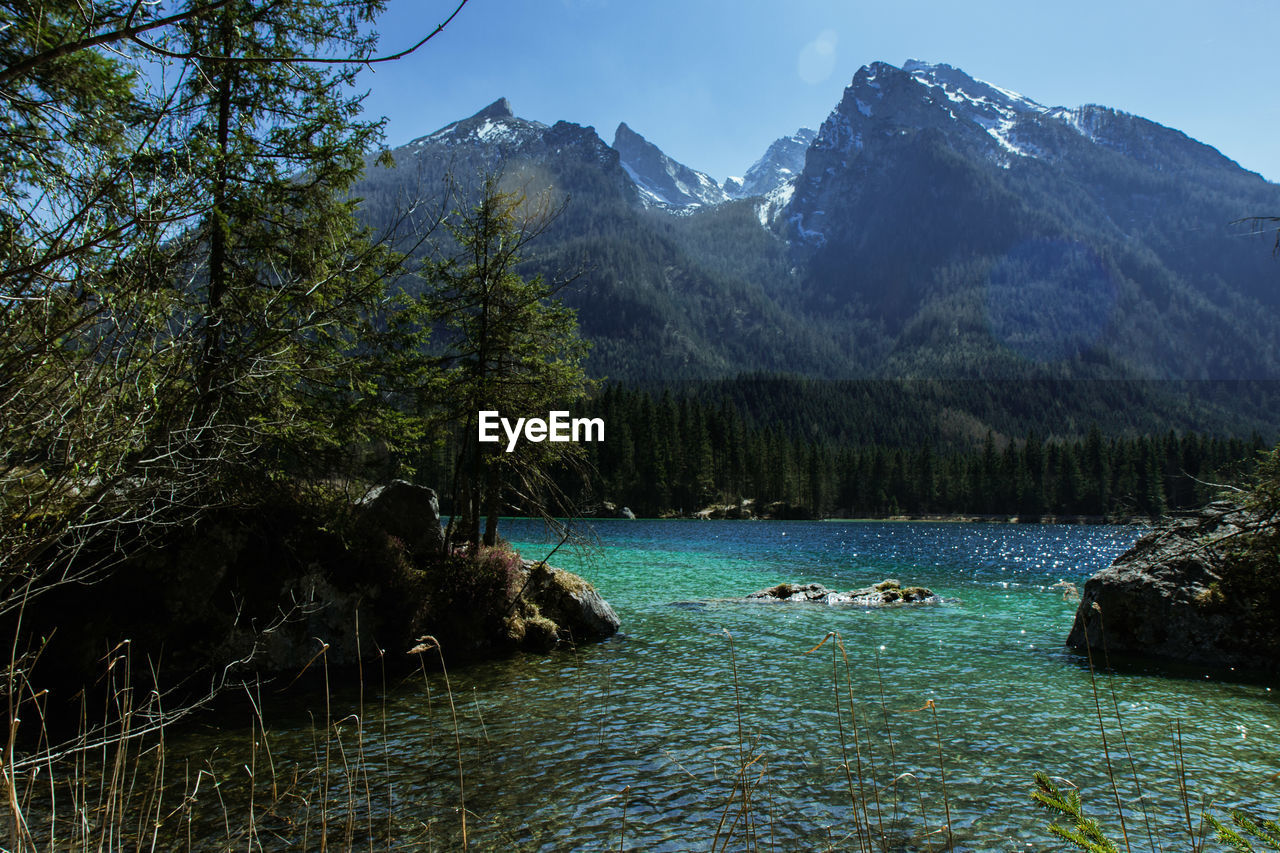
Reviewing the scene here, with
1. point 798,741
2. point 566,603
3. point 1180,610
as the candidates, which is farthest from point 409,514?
point 1180,610

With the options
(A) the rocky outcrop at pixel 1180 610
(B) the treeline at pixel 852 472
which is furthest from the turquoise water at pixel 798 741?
(B) the treeline at pixel 852 472

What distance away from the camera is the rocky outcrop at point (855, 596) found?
21.9m

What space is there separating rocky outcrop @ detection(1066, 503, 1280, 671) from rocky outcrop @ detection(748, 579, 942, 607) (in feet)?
24.4

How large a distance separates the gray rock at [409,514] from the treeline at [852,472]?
68.8m

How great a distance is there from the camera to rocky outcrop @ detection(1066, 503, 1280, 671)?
1271 cm

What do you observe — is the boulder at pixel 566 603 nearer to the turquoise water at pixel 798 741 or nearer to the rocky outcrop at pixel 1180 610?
the turquoise water at pixel 798 741

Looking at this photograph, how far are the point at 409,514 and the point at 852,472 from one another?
11046 cm

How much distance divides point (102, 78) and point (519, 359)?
34.5 feet

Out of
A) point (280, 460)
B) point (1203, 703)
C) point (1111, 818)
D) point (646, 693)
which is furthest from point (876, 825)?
point (280, 460)

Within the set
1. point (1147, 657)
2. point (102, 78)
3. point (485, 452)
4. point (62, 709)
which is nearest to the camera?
point (102, 78)

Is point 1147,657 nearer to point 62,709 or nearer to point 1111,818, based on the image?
point 1111,818

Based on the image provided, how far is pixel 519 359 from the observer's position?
16.1 m

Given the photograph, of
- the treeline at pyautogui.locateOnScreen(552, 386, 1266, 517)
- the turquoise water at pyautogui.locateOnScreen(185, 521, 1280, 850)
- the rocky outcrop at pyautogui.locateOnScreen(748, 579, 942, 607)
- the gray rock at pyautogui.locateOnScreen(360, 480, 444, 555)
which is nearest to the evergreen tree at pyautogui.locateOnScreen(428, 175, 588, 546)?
the gray rock at pyautogui.locateOnScreen(360, 480, 444, 555)

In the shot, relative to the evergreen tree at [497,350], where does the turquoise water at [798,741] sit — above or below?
below
